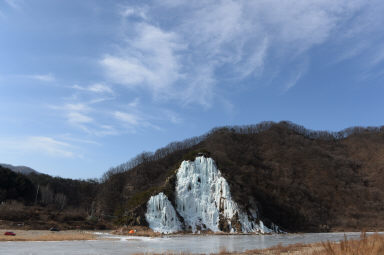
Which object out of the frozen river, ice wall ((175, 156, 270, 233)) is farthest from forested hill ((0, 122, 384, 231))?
the frozen river

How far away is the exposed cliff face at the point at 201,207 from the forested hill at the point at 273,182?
2002 millimetres

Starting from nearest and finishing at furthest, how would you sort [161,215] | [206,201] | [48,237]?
[48,237] < [161,215] < [206,201]

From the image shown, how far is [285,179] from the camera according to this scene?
8669 cm

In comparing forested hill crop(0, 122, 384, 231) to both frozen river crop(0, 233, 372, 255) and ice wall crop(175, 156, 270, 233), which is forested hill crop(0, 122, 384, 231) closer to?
ice wall crop(175, 156, 270, 233)

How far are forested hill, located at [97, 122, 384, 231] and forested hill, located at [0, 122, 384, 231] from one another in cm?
20

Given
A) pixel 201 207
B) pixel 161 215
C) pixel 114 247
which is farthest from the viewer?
pixel 201 207

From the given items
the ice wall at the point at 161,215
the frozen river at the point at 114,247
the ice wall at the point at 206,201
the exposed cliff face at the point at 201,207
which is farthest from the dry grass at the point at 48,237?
the ice wall at the point at 206,201

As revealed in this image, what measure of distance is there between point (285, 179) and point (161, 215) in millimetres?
44316

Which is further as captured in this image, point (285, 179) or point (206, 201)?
point (285, 179)

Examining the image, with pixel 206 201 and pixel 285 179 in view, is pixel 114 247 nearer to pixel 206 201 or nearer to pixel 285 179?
pixel 206 201

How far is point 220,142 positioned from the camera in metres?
100

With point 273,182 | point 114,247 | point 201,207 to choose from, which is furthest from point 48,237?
point 273,182

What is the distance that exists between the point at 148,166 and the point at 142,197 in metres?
27.0

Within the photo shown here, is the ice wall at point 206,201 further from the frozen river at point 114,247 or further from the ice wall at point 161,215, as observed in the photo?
the frozen river at point 114,247
